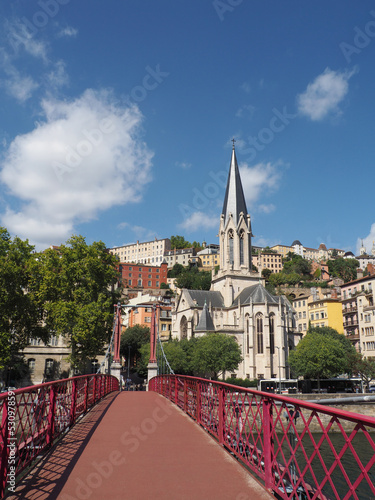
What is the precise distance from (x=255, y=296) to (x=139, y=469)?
51.5 meters

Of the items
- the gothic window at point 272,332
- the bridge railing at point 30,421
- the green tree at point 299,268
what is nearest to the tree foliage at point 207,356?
the gothic window at point 272,332

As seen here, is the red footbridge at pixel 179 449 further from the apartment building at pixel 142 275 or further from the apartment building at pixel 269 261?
the apartment building at pixel 269 261

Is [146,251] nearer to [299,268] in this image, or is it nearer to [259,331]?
[299,268]

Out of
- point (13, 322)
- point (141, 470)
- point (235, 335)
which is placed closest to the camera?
point (141, 470)

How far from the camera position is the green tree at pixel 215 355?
4528 cm

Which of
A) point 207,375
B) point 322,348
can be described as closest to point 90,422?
point 322,348

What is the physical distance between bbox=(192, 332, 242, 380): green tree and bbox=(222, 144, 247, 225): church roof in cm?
2399

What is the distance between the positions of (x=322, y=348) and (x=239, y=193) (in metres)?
31.5

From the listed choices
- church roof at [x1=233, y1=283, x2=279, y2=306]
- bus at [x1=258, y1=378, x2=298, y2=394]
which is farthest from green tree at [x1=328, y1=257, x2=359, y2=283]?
bus at [x1=258, y1=378, x2=298, y2=394]

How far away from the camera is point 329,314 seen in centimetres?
6462

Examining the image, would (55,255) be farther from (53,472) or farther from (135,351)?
(135,351)

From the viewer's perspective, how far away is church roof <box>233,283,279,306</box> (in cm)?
5511

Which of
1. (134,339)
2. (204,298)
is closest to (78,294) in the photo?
(204,298)

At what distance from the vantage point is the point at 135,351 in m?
65.0
